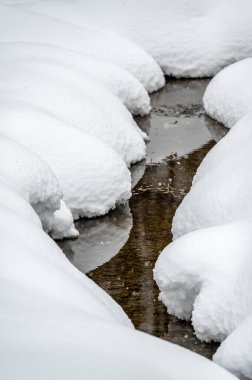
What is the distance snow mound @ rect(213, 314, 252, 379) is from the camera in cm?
438

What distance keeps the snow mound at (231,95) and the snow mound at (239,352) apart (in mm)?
4398

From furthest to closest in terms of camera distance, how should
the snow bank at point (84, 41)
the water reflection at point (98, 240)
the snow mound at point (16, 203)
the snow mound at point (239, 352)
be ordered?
the snow bank at point (84, 41) → the water reflection at point (98, 240) → the snow mound at point (16, 203) → the snow mound at point (239, 352)

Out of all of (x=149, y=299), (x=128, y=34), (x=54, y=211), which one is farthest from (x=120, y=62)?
(x=149, y=299)

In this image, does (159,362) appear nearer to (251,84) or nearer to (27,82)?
(27,82)

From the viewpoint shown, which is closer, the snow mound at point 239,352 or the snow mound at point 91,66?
the snow mound at point 239,352

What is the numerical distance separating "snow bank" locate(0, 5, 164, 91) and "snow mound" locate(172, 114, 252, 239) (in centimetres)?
340

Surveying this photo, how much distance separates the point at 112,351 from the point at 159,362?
19 centimetres

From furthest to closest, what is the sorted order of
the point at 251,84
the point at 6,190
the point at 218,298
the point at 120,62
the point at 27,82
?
1. the point at 120,62
2. the point at 251,84
3. the point at 27,82
4. the point at 6,190
5. the point at 218,298

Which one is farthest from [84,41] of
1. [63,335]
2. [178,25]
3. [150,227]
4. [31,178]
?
[63,335]

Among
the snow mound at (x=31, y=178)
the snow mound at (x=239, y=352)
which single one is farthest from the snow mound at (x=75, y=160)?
the snow mound at (x=239, y=352)

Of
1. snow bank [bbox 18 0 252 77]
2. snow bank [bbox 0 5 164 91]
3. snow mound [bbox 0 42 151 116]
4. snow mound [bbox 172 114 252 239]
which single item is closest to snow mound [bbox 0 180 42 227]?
snow mound [bbox 172 114 252 239]

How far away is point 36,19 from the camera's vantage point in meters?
10.4

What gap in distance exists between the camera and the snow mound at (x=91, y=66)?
8891mm

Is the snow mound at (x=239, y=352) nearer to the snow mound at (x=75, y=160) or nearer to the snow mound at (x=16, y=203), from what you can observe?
the snow mound at (x=16, y=203)
